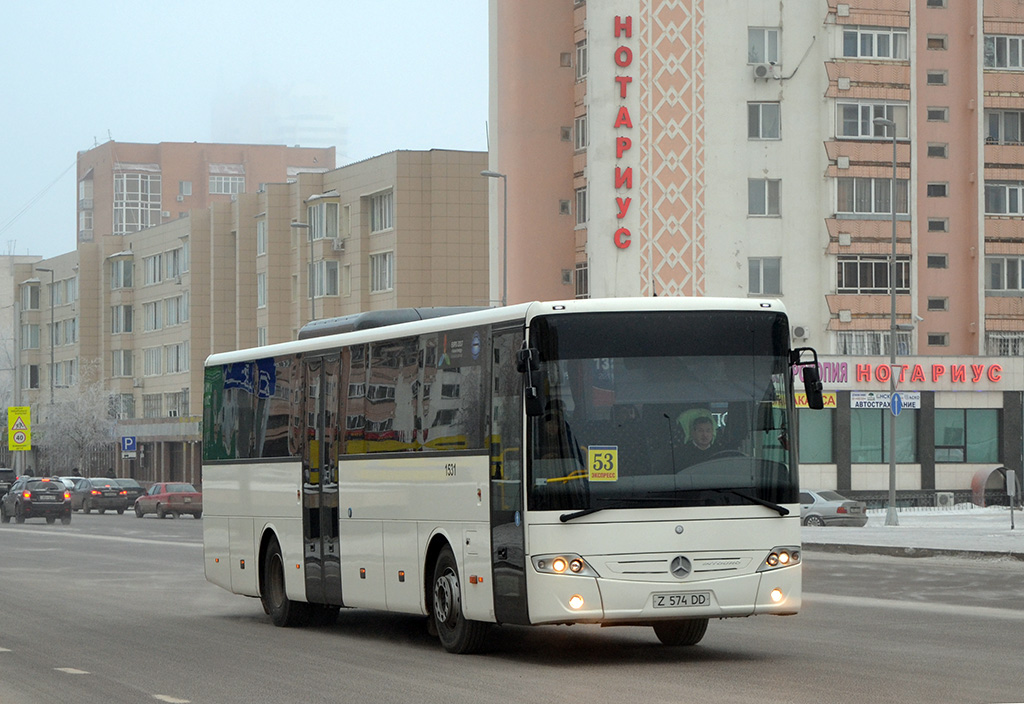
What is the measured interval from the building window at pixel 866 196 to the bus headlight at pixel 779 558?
2122 inches

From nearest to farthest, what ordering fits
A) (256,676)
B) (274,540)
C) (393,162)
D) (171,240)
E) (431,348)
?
(256,676)
(431,348)
(274,540)
(393,162)
(171,240)

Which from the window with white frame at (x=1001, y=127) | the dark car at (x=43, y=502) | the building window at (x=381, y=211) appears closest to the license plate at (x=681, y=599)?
the dark car at (x=43, y=502)

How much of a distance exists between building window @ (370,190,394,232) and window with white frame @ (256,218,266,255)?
11.7 m

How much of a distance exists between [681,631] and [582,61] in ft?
181

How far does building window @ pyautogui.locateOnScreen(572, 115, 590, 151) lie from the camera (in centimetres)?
6856

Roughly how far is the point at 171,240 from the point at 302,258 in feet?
70.0

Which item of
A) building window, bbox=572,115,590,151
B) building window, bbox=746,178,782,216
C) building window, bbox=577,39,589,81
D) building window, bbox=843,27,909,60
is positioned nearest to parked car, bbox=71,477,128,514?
building window, bbox=572,115,590,151

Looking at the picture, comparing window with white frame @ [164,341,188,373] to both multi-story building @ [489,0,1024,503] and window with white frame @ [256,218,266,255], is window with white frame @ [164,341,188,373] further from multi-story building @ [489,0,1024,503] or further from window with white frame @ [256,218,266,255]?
multi-story building @ [489,0,1024,503]

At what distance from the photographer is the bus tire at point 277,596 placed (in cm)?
1880

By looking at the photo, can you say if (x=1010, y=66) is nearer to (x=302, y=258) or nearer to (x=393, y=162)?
(x=393, y=162)

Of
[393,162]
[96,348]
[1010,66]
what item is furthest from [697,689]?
[96,348]

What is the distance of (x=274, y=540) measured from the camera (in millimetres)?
19328

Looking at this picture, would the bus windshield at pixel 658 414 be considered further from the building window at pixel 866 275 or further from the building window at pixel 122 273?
the building window at pixel 122 273

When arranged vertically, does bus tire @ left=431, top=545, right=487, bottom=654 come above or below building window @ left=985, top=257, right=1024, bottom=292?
below
